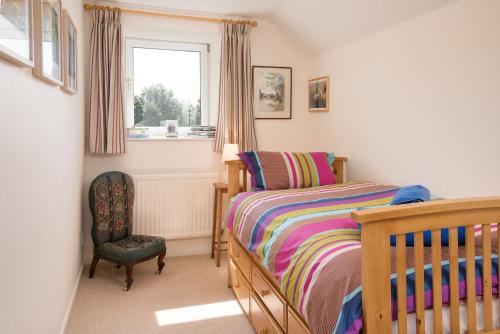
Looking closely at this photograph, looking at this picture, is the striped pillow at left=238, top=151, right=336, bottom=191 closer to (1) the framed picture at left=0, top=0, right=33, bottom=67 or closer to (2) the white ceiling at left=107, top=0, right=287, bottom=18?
(2) the white ceiling at left=107, top=0, right=287, bottom=18

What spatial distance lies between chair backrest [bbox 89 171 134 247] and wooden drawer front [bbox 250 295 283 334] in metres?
1.47

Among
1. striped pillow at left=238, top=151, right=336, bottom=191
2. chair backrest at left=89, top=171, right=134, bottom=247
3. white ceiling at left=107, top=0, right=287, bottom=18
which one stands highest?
white ceiling at left=107, top=0, right=287, bottom=18

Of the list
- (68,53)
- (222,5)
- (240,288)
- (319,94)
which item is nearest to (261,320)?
(240,288)

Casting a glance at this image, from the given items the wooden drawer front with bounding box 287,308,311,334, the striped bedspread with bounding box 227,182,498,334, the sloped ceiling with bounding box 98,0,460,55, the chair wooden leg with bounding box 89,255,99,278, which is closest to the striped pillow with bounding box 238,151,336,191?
the striped bedspread with bounding box 227,182,498,334

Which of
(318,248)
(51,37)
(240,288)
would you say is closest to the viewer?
(318,248)

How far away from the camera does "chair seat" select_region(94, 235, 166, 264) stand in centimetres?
296

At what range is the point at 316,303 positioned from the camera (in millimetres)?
1396

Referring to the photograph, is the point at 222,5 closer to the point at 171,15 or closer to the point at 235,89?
the point at 171,15

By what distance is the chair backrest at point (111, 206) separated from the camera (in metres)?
3.20

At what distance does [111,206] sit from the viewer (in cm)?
330

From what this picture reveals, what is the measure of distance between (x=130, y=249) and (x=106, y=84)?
4.73ft

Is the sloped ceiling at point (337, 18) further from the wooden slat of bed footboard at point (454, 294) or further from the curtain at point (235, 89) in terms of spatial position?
the wooden slat of bed footboard at point (454, 294)

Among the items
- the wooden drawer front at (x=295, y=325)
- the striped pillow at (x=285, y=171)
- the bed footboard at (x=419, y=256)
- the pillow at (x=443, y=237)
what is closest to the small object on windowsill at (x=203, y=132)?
the striped pillow at (x=285, y=171)

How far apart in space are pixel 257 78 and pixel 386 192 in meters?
1.92
